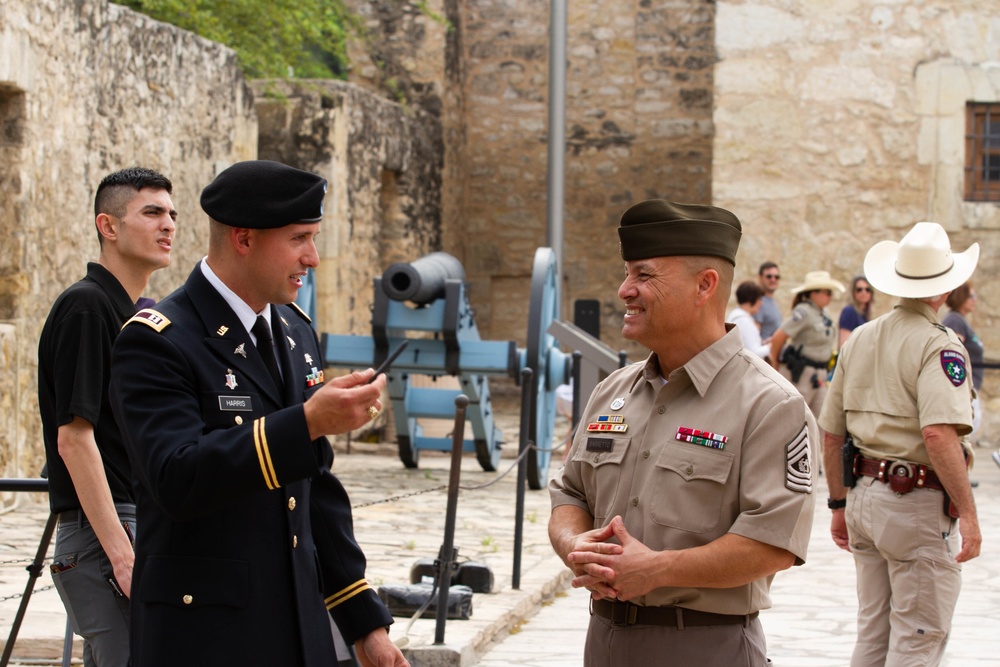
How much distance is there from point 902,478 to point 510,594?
2.34 m

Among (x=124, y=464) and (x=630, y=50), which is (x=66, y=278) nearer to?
(x=124, y=464)

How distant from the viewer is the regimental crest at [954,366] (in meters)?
3.99

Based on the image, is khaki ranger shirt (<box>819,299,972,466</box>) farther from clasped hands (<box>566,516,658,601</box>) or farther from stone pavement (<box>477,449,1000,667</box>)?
clasped hands (<box>566,516,658,601</box>)

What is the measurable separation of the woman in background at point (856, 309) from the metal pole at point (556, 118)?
3.40 meters

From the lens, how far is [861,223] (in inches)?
499

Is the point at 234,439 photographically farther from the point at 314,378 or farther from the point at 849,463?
the point at 849,463

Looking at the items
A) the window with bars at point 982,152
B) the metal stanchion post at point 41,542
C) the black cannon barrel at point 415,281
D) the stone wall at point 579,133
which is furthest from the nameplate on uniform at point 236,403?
the stone wall at point 579,133

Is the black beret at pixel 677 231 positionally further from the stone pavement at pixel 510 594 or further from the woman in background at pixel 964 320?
the woman in background at pixel 964 320

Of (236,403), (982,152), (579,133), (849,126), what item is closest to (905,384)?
(236,403)

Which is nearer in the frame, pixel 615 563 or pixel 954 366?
pixel 615 563

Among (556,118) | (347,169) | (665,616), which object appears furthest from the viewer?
(556,118)

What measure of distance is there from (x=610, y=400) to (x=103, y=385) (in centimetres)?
112

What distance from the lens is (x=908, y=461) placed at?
13.2 ft

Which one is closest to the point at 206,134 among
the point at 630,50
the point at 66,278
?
the point at 66,278
